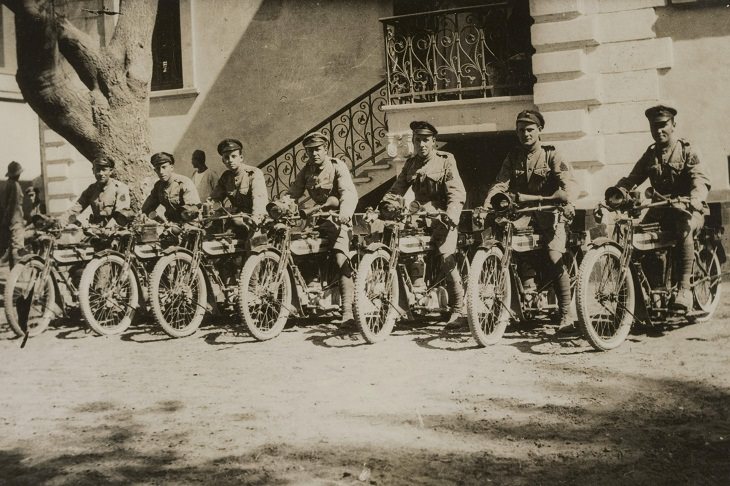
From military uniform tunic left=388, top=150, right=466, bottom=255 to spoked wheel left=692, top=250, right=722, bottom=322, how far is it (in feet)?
7.03

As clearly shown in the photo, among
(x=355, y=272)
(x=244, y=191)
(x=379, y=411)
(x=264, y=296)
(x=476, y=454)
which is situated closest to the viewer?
(x=476, y=454)

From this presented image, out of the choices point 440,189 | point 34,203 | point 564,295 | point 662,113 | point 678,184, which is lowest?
point 564,295

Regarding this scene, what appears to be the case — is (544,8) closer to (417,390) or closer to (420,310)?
(420,310)

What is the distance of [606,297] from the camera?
6.33 m

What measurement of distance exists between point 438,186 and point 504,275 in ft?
4.50

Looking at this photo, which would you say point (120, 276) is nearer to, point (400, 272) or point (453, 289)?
point (400, 272)

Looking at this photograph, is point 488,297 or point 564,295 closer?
point 488,297

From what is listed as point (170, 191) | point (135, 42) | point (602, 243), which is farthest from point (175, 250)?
point (602, 243)

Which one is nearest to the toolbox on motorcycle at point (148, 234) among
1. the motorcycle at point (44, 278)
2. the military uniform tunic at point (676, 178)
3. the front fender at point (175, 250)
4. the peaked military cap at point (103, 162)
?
the front fender at point (175, 250)

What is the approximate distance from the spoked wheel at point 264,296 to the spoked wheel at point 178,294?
646 mm

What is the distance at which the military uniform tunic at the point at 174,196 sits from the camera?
8.80 metres

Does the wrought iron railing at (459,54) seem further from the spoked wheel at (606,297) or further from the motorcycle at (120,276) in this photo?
the spoked wheel at (606,297)

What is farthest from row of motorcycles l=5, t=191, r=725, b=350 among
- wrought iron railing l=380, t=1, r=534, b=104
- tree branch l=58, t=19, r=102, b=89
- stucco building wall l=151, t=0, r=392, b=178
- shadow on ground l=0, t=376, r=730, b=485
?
stucco building wall l=151, t=0, r=392, b=178

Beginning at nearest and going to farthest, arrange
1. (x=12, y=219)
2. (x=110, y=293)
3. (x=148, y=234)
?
(x=110, y=293) < (x=148, y=234) < (x=12, y=219)
